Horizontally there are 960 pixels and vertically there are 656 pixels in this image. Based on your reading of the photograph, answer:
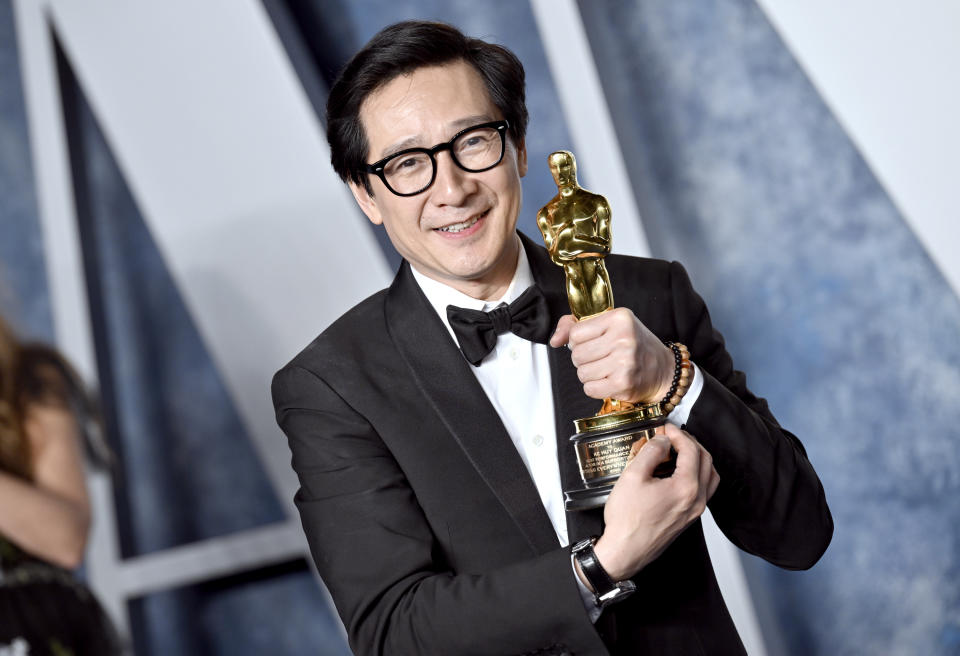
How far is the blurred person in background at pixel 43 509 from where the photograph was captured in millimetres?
3232

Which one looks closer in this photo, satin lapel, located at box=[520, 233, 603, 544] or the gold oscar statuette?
the gold oscar statuette

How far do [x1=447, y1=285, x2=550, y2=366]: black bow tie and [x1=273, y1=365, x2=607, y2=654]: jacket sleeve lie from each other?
0.24 metres

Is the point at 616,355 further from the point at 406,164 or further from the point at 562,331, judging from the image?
the point at 406,164

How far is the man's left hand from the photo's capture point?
5.12ft

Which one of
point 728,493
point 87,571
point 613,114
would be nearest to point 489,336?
point 728,493

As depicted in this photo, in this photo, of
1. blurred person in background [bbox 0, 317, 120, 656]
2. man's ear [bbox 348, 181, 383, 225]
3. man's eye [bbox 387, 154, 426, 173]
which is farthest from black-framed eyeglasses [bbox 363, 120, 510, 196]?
blurred person in background [bbox 0, 317, 120, 656]

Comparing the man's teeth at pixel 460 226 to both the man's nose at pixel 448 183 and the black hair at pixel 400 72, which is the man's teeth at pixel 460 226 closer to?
the man's nose at pixel 448 183

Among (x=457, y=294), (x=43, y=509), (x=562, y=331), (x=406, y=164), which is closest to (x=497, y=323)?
(x=457, y=294)

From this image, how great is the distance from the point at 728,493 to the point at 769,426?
0.17m

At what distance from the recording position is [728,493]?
5.77ft

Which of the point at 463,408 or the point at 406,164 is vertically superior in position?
the point at 406,164

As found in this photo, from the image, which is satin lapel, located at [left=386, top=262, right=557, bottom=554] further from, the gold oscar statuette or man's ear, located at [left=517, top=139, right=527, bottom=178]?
man's ear, located at [left=517, top=139, right=527, bottom=178]

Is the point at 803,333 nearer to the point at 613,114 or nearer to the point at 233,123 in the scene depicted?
the point at 613,114

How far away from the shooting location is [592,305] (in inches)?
64.3
